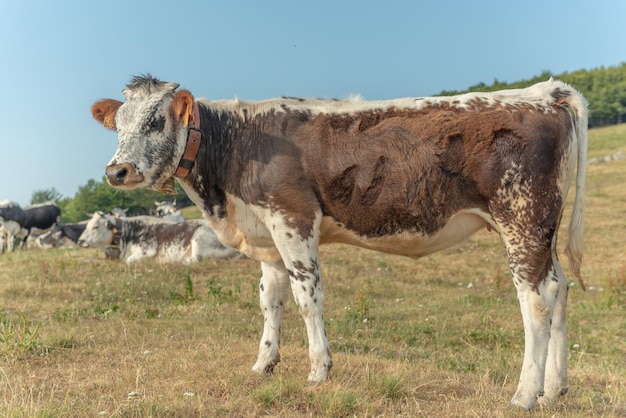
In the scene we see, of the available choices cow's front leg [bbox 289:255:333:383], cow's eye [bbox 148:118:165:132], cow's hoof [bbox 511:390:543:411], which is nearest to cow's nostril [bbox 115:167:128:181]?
cow's eye [bbox 148:118:165:132]

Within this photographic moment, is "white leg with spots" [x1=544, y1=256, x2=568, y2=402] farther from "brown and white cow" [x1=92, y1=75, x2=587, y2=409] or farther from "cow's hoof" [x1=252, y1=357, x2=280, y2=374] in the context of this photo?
"cow's hoof" [x1=252, y1=357, x2=280, y2=374]

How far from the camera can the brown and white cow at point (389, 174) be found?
5457mm

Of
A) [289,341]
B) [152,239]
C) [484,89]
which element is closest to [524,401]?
[289,341]

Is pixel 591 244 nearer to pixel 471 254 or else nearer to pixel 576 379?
pixel 471 254

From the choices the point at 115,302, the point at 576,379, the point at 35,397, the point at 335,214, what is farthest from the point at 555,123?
the point at 115,302

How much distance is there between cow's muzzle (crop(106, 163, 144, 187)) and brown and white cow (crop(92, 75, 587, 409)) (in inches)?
0.5

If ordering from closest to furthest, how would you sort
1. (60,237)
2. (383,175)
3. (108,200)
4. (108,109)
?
(383,175)
(108,109)
(60,237)
(108,200)

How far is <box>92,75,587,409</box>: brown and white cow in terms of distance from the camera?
5.46 m

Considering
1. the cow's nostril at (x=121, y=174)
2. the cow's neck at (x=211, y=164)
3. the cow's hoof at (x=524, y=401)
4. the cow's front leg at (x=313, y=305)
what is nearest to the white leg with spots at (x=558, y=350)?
the cow's hoof at (x=524, y=401)

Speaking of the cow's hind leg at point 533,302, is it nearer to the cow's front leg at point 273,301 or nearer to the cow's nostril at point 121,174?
the cow's front leg at point 273,301

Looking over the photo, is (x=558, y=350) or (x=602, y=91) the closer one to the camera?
(x=558, y=350)

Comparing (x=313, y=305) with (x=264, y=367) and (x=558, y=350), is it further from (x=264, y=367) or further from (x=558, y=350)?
(x=558, y=350)

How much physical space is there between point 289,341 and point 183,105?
3756mm

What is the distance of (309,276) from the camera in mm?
5734
